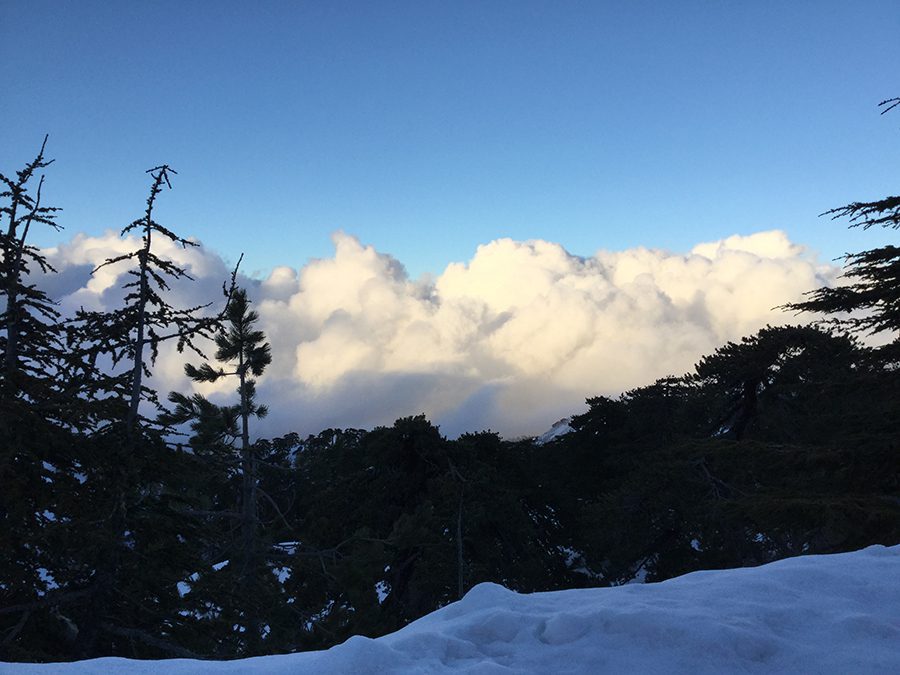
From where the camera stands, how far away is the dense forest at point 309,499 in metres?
8.72

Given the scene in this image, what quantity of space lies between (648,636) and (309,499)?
1925 cm

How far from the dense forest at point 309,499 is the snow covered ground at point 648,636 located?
5.54 m

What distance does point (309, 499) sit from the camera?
71.1 ft

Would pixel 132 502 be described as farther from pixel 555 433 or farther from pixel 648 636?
pixel 555 433

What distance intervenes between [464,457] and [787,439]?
35.5ft

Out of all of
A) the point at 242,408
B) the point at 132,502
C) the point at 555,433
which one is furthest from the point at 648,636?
the point at 555,433

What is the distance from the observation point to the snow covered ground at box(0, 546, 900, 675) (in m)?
3.61

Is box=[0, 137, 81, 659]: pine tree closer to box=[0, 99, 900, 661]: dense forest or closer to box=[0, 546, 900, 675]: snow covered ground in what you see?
box=[0, 99, 900, 661]: dense forest

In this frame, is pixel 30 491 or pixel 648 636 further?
pixel 30 491

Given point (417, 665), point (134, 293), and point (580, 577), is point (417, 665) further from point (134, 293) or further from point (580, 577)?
point (580, 577)

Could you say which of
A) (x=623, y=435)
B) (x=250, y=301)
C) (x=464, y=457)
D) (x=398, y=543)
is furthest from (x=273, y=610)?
(x=623, y=435)

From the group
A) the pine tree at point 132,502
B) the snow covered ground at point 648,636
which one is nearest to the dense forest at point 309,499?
Answer: the pine tree at point 132,502

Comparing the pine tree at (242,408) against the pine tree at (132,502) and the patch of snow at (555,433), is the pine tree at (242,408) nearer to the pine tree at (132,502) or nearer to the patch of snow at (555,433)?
the pine tree at (132,502)

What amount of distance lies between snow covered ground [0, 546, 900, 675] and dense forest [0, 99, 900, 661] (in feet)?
18.2
